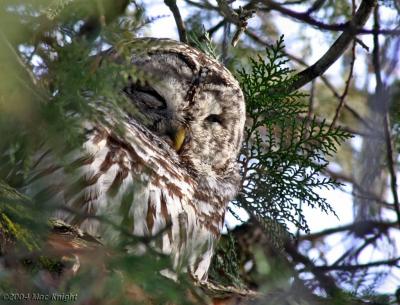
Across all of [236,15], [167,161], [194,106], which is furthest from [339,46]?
[167,161]

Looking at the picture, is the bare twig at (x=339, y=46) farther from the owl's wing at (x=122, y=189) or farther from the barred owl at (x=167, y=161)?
the owl's wing at (x=122, y=189)

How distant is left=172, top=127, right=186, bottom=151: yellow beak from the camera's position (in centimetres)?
442

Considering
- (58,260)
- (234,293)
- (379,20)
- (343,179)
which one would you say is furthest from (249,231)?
(58,260)

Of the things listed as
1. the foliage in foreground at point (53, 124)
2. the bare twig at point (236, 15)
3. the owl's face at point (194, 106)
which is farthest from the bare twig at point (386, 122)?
the foliage in foreground at point (53, 124)

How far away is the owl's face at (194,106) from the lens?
4.49 metres

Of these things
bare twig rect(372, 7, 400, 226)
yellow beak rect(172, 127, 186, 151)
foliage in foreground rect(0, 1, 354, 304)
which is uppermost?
bare twig rect(372, 7, 400, 226)

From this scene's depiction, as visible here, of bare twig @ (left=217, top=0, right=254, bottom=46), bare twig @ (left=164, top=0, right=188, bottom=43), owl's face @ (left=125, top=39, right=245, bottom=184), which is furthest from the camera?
owl's face @ (left=125, top=39, right=245, bottom=184)

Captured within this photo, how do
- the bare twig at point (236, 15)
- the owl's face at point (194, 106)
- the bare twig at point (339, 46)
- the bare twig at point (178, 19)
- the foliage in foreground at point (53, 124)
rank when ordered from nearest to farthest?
1. the foliage in foreground at point (53, 124)
2. the bare twig at point (236, 15)
3. the bare twig at point (339, 46)
4. the bare twig at point (178, 19)
5. the owl's face at point (194, 106)

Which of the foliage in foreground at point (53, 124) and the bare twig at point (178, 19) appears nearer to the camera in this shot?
the foliage in foreground at point (53, 124)

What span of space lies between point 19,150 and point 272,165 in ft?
6.47

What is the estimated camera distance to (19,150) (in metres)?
2.62

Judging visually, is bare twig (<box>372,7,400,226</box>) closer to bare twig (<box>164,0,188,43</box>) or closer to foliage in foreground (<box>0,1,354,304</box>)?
bare twig (<box>164,0,188,43</box>)

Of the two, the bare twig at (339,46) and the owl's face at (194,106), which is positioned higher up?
the bare twig at (339,46)

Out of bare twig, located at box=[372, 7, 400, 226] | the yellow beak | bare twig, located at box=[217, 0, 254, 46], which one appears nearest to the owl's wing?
the yellow beak
